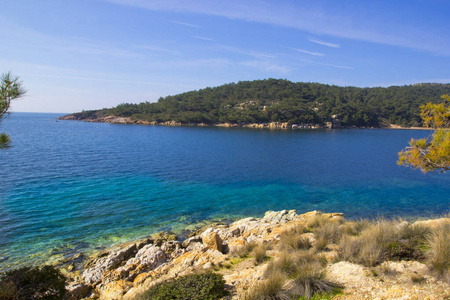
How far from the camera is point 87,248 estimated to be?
42.9 feet

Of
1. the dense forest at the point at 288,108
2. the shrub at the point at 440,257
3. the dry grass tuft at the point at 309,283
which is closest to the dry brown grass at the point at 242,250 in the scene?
the dry grass tuft at the point at 309,283

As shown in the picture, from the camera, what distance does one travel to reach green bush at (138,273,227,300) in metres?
→ 5.90

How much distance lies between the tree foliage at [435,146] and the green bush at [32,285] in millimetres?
11571

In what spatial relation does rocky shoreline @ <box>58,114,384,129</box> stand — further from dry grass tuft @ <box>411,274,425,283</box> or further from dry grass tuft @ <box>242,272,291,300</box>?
dry grass tuft @ <box>242,272,291,300</box>

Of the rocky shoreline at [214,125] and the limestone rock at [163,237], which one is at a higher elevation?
the rocky shoreline at [214,125]

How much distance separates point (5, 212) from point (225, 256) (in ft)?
52.9

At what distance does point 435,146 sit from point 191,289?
28.0 feet

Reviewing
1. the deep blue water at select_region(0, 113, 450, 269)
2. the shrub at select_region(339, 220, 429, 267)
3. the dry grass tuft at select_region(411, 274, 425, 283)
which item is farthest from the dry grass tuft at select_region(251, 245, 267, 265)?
the deep blue water at select_region(0, 113, 450, 269)

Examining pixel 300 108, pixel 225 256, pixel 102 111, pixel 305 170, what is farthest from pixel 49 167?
pixel 102 111

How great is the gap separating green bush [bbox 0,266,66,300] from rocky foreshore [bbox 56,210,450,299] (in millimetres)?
1841

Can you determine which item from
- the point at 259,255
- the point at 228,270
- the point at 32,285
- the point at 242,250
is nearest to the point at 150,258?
the point at 242,250

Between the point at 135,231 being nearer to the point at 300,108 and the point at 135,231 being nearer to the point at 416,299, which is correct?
the point at 416,299

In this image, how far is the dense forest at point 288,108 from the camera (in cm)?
12288

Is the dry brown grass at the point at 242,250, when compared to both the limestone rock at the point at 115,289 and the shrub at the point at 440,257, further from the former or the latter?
the shrub at the point at 440,257
